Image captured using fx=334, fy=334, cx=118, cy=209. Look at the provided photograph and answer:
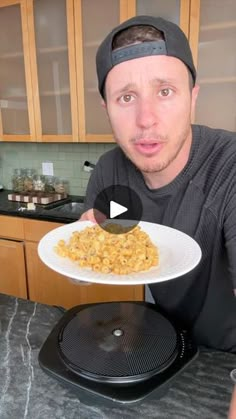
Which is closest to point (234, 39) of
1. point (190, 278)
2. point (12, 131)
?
point (190, 278)

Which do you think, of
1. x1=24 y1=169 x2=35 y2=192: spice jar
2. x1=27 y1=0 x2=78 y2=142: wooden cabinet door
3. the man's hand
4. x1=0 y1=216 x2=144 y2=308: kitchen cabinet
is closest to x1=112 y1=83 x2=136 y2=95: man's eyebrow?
the man's hand

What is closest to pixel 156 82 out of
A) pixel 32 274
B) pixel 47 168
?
pixel 32 274

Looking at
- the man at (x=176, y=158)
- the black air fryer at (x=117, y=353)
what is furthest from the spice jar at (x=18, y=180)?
the black air fryer at (x=117, y=353)

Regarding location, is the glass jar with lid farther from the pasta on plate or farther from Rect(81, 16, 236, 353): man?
the pasta on plate

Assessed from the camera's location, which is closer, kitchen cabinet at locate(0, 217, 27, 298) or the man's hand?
the man's hand

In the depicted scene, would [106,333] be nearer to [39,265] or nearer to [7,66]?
[39,265]

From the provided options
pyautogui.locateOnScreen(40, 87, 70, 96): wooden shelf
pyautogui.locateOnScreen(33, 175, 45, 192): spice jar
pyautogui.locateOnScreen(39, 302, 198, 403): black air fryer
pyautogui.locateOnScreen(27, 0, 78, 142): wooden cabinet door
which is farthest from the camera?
pyautogui.locateOnScreen(33, 175, 45, 192): spice jar

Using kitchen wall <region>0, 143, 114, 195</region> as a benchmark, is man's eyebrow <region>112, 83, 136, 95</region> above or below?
above

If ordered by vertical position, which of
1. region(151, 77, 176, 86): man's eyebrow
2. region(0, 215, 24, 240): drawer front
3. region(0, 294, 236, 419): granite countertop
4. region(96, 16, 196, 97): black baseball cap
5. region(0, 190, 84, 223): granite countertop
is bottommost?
region(0, 215, 24, 240): drawer front
